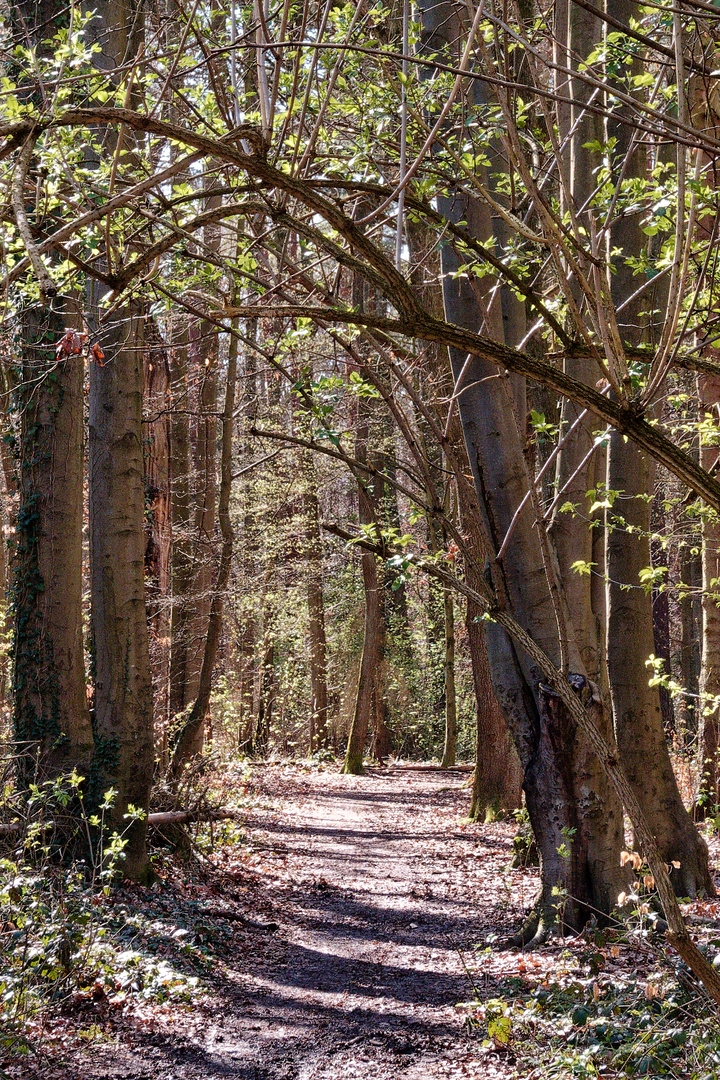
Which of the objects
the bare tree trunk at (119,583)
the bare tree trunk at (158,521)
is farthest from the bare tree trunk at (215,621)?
the bare tree trunk at (119,583)

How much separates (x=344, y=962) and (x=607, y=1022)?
271 centimetres

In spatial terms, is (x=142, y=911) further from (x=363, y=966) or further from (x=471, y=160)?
(x=471, y=160)

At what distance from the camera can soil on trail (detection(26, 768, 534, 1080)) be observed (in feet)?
14.5

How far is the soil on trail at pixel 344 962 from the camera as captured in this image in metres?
4.41

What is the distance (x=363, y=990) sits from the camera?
5.55 m

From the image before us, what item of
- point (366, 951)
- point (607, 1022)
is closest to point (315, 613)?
point (366, 951)

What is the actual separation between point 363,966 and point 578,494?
12.2ft

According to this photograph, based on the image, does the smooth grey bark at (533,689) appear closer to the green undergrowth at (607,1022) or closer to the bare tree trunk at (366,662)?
the green undergrowth at (607,1022)

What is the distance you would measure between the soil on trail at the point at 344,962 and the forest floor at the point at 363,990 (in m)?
0.02

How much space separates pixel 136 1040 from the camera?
181 inches

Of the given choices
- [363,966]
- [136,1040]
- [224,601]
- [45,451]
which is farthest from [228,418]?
[136,1040]

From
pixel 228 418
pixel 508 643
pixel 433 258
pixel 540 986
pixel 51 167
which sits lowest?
pixel 540 986

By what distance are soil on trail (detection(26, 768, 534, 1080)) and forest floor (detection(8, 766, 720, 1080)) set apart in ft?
0.05

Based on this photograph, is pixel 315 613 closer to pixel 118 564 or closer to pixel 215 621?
pixel 215 621
